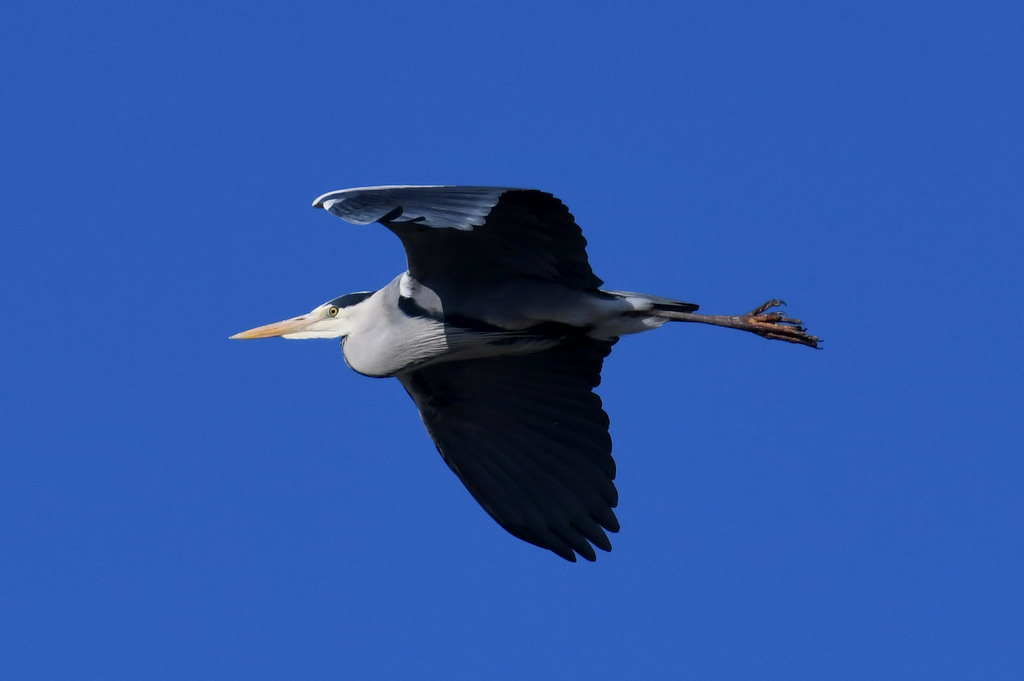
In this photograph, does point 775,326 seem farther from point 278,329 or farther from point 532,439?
point 278,329

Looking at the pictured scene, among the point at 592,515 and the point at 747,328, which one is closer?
the point at 747,328

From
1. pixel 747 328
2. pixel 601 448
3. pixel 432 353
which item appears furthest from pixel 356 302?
pixel 747 328

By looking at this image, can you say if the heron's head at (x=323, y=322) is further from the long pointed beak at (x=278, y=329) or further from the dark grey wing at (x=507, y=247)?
the dark grey wing at (x=507, y=247)

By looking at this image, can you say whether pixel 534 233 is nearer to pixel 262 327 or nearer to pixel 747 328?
pixel 747 328

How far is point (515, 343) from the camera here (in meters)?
7.20

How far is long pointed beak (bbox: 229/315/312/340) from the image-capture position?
302 inches

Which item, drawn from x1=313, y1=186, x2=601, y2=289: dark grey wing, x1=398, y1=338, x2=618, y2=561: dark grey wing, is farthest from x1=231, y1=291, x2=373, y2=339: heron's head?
x1=313, y1=186, x2=601, y2=289: dark grey wing

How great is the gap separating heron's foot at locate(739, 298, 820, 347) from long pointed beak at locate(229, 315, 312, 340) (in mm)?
2480

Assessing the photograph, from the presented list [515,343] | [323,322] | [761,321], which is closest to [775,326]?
[761,321]

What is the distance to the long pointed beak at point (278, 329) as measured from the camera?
7.68 metres

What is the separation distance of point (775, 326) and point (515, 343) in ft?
4.50

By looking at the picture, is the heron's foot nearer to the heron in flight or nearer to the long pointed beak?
the heron in flight

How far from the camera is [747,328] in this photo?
7.01m

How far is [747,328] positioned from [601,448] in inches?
44.9
